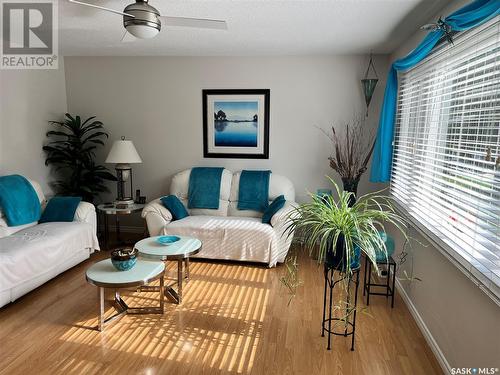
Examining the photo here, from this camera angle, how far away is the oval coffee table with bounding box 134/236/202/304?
9.90 feet

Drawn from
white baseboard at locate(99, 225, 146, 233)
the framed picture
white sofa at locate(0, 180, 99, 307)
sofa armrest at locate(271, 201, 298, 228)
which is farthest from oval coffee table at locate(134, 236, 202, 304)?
white baseboard at locate(99, 225, 146, 233)

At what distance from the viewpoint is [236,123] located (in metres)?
4.74

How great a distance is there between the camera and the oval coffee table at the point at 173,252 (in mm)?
3018

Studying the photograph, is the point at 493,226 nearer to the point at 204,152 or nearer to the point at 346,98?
the point at 346,98

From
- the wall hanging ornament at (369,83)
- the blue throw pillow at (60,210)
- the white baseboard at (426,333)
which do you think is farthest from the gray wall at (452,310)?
the blue throw pillow at (60,210)

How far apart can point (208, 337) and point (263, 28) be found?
2704mm

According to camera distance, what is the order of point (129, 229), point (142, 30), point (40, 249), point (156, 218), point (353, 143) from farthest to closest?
point (129, 229), point (353, 143), point (156, 218), point (40, 249), point (142, 30)

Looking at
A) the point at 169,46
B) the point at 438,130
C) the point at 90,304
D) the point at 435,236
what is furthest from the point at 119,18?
the point at 435,236

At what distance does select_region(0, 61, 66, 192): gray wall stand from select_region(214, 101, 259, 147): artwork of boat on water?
219 centimetres

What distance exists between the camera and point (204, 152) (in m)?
4.90

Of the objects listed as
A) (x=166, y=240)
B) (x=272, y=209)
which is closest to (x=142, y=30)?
(x=166, y=240)

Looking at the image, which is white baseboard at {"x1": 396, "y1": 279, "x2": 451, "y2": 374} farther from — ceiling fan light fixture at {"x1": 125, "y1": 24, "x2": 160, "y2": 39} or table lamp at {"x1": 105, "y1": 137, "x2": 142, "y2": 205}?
table lamp at {"x1": 105, "y1": 137, "x2": 142, "y2": 205}

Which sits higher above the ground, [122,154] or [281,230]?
[122,154]

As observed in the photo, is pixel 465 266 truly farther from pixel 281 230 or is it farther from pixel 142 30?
pixel 142 30
